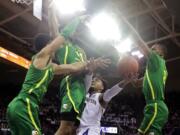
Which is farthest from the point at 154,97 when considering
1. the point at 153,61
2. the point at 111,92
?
the point at 111,92

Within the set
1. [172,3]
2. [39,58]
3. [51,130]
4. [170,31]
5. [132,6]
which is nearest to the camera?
[39,58]

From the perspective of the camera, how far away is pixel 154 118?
187 inches

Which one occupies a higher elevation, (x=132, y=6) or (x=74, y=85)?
(x=132, y=6)

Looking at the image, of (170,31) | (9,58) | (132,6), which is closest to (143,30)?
(170,31)

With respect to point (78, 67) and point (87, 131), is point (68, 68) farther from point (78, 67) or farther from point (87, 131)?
point (87, 131)

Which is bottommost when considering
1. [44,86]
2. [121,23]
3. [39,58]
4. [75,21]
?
[44,86]

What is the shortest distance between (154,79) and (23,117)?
1.90m

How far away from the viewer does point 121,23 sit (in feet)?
40.6

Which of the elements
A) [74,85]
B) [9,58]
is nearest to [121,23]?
[9,58]

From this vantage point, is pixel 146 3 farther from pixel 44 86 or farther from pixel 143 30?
pixel 44 86

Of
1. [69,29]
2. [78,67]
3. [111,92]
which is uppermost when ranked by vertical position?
[69,29]

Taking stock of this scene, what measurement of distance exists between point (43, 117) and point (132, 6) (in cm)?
706

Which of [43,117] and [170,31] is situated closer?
[170,31]

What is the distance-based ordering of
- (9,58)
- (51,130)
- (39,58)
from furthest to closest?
(51,130) → (9,58) → (39,58)
